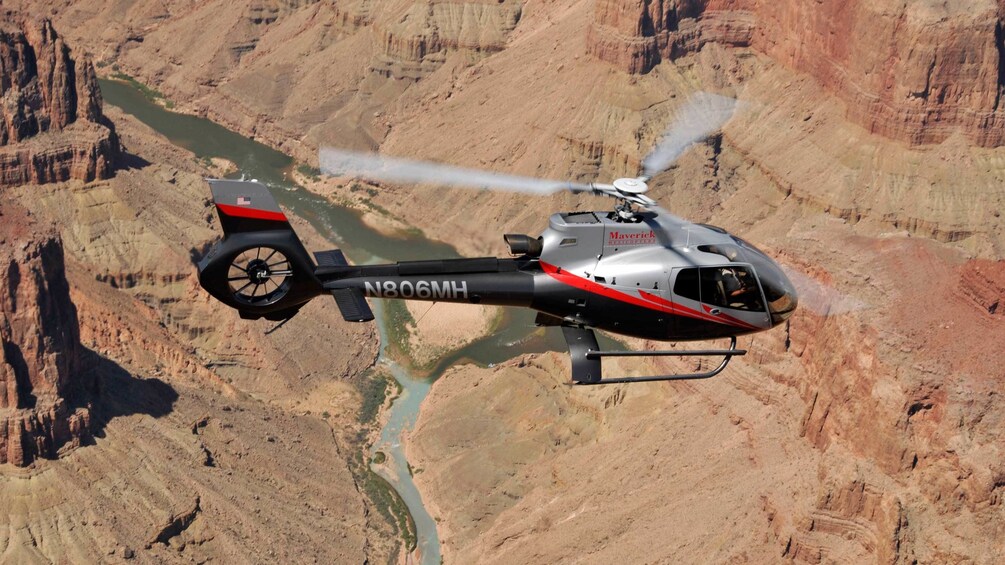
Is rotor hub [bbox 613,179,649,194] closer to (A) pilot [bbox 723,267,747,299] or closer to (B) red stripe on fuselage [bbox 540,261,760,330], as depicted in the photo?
(B) red stripe on fuselage [bbox 540,261,760,330]

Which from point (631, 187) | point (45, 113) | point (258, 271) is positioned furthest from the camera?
point (45, 113)

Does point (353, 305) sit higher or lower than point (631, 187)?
lower

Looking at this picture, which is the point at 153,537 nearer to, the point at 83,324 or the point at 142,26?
the point at 83,324

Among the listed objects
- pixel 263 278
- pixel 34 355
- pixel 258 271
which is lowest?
pixel 34 355

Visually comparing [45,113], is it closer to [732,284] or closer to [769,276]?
[732,284]

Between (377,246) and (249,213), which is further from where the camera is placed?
(377,246)

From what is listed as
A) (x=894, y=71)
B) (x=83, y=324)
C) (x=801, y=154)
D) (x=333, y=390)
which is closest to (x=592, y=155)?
(x=801, y=154)

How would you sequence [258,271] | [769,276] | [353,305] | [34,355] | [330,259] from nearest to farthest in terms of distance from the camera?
[353,305], [769,276], [258,271], [330,259], [34,355]

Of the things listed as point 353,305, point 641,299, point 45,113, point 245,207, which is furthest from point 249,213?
point 45,113
